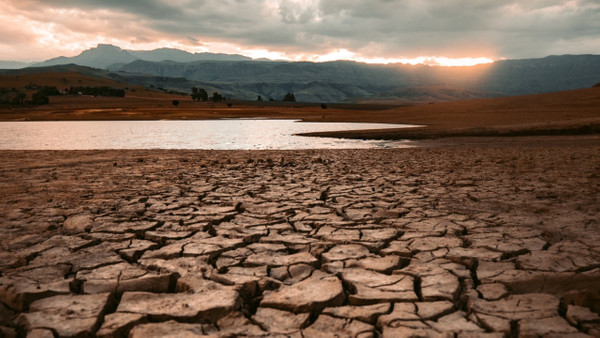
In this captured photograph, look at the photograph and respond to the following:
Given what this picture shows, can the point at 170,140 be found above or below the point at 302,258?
below

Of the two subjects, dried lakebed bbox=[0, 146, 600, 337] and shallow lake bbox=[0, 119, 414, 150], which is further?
shallow lake bbox=[0, 119, 414, 150]

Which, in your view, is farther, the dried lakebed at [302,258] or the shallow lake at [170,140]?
the shallow lake at [170,140]

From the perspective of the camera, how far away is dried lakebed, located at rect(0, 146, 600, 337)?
2.11 m

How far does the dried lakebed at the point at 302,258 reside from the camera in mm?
2111

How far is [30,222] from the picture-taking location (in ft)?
13.4

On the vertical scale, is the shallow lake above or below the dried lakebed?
below

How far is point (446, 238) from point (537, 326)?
58.0 inches

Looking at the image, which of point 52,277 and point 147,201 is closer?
point 52,277

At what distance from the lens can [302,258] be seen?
9.89 ft

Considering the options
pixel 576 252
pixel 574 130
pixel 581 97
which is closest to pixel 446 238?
pixel 576 252

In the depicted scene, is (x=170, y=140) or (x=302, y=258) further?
(x=170, y=140)

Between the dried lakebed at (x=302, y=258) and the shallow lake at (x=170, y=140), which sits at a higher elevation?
the dried lakebed at (x=302, y=258)

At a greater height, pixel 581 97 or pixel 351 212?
pixel 581 97

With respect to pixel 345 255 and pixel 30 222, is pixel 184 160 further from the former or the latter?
pixel 345 255
